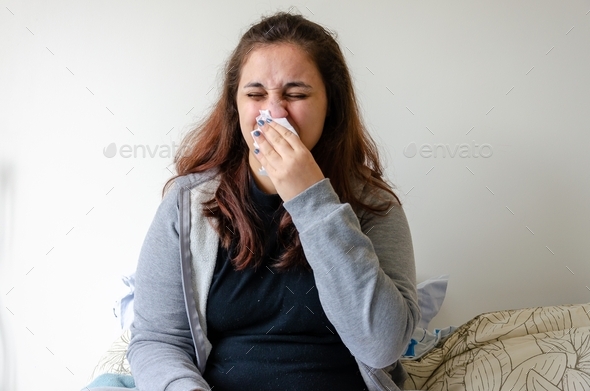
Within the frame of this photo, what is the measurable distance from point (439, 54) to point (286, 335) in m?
0.96

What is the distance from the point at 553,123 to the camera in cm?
164

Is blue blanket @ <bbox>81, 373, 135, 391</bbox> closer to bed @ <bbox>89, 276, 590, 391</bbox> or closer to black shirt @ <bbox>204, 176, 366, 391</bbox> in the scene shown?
bed @ <bbox>89, 276, 590, 391</bbox>

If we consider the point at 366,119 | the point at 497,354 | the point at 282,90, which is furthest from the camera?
the point at 366,119

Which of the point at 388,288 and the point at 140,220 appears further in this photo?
the point at 140,220

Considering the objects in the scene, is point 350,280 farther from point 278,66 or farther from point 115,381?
point 115,381

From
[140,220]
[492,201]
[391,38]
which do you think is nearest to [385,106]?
[391,38]

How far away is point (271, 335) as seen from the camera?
3.36ft

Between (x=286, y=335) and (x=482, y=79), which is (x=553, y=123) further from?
(x=286, y=335)

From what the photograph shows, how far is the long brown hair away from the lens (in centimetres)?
105

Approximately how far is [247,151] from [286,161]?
0.21 m

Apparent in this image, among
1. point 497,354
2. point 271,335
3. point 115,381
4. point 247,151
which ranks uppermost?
point 247,151

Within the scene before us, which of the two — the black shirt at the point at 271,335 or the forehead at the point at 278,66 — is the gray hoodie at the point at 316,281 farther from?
the forehead at the point at 278,66


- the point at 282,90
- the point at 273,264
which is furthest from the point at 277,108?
the point at 273,264

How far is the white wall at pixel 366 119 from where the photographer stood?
1612 millimetres
